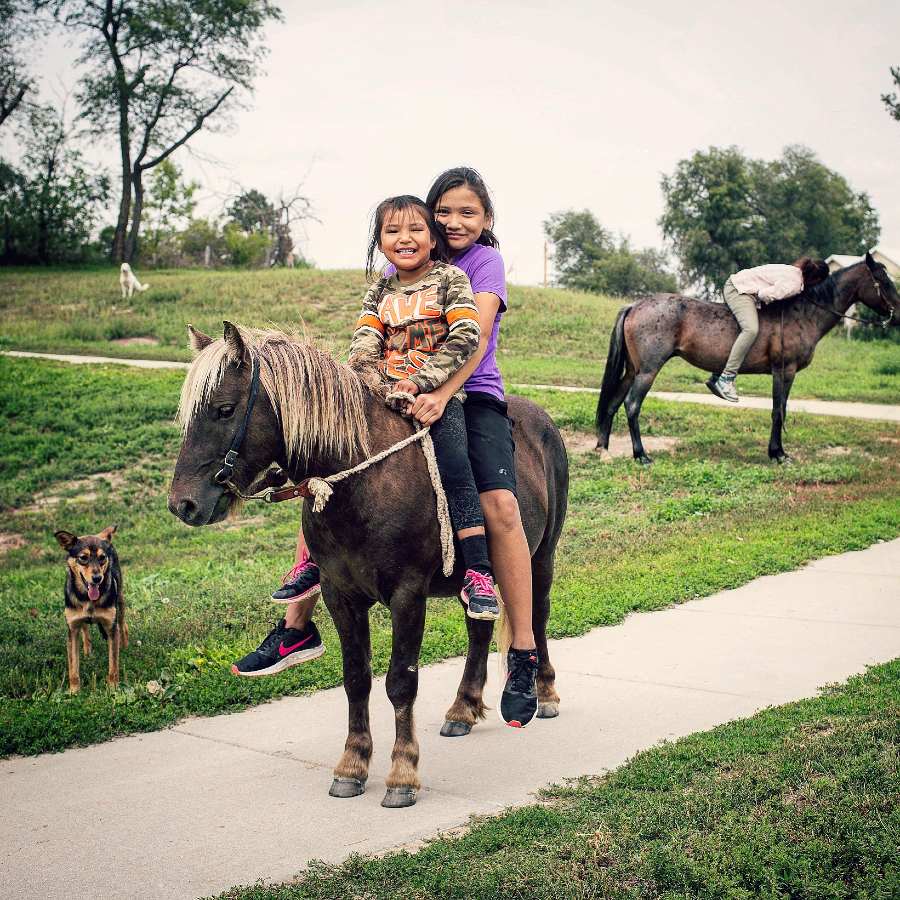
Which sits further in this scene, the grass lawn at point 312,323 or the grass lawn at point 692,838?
the grass lawn at point 312,323

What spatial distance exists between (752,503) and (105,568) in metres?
7.18

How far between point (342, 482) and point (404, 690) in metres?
0.94

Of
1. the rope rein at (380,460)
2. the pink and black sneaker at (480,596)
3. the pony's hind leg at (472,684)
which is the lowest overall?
the pony's hind leg at (472,684)

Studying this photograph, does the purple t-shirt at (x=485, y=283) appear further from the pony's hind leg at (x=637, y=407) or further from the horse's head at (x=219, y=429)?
the pony's hind leg at (x=637, y=407)

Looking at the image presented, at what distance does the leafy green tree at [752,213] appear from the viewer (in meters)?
63.7

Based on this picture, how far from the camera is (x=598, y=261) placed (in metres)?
76.4

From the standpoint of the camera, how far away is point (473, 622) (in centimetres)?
549

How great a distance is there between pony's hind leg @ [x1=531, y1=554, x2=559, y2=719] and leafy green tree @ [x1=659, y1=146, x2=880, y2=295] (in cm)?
5890

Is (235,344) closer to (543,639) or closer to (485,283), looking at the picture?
(485,283)

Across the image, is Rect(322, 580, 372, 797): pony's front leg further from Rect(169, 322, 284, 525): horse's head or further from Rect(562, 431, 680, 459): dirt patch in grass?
Rect(562, 431, 680, 459): dirt patch in grass

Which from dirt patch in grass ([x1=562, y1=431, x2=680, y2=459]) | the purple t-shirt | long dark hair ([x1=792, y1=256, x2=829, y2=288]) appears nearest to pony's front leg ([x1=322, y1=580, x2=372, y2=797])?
the purple t-shirt

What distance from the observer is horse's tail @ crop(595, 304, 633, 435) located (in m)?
14.3

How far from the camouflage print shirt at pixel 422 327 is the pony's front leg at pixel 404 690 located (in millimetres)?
939

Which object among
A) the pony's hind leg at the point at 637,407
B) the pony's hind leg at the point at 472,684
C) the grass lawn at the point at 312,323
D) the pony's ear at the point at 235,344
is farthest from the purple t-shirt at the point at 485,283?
the grass lawn at the point at 312,323
